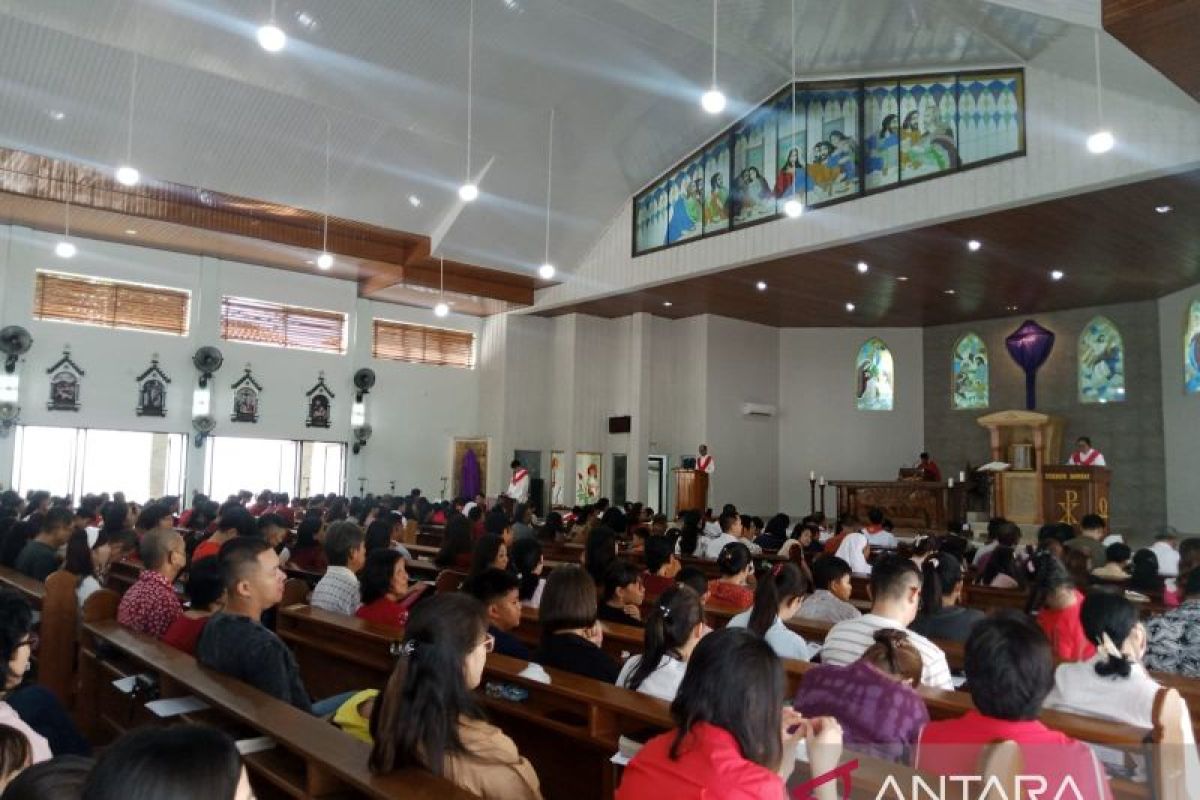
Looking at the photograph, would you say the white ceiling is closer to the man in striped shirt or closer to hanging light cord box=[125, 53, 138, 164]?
hanging light cord box=[125, 53, 138, 164]

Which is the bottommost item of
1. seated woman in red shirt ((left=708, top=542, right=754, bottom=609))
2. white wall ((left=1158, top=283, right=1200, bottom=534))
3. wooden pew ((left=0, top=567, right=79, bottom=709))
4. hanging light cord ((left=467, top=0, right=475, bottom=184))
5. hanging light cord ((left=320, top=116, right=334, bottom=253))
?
wooden pew ((left=0, top=567, right=79, bottom=709))

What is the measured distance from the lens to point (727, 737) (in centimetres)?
150

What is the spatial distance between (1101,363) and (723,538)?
1017 cm

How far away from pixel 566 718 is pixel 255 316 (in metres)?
12.7

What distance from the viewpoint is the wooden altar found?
1393 centimetres

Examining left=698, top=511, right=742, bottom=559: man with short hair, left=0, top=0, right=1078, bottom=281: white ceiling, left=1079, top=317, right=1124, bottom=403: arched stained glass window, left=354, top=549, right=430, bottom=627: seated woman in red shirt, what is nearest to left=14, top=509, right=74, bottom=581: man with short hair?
left=354, top=549, right=430, bottom=627: seated woman in red shirt

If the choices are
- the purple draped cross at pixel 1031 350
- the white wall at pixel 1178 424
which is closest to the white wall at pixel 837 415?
the purple draped cross at pixel 1031 350

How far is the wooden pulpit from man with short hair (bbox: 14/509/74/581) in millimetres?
10689

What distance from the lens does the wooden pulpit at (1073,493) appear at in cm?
1068

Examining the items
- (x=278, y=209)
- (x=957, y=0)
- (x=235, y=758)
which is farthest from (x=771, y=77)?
(x=235, y=758)

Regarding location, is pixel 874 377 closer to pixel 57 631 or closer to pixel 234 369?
pixel 234 369

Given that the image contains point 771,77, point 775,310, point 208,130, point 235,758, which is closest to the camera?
point 235,758

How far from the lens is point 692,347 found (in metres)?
16.2

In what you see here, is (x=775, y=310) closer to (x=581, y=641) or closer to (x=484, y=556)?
(x=484, y=556)
